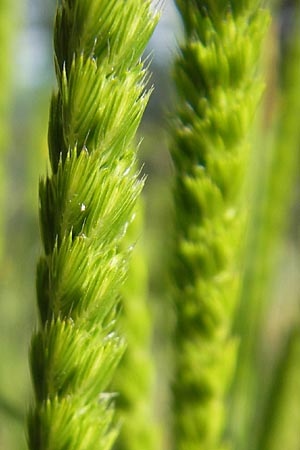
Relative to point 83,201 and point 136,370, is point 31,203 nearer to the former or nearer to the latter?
point 136,370

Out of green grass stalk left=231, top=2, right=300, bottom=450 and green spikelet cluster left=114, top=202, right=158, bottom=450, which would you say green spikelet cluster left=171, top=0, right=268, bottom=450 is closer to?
green spikelet cluster left=114, top=202, right=158, bottom=450

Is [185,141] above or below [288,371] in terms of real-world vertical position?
above

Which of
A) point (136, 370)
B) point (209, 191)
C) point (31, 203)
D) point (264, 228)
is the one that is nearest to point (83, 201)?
point (209, 191)

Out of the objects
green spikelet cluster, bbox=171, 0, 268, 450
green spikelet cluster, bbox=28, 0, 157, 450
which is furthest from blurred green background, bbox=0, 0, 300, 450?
green spikelet cluster, bbox=28, 0, 157, 450

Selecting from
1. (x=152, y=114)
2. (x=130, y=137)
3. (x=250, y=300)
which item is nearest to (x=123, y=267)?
(x=130, y=137)

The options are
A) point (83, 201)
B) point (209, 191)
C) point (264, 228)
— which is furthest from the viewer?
point (264, 228)

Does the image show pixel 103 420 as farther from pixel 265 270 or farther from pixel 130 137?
pixel 265 270

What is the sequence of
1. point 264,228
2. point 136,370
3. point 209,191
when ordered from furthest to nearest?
point 264,228 < point 136,370 < point 209,191

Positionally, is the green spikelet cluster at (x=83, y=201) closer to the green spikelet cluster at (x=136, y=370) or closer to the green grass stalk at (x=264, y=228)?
the green spikelet cluster at (x=136, y=370)
